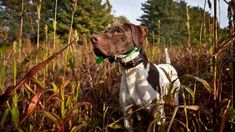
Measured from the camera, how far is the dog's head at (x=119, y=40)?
2775mm

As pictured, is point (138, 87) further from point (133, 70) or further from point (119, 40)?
point (119, 40)

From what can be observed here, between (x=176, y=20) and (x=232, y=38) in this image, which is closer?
(x=232, y=38)

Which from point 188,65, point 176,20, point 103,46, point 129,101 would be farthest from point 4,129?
point 176,20

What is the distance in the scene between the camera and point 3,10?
34094mm

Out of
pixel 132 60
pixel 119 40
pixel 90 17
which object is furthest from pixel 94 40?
pixel 90 17

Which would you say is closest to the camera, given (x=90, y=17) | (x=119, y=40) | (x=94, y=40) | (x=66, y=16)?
(x=94, y=40)

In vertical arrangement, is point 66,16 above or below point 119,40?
above

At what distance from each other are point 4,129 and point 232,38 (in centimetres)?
158

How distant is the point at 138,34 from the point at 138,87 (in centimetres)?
52

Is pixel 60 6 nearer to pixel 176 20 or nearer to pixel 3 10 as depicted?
pixel 3 10

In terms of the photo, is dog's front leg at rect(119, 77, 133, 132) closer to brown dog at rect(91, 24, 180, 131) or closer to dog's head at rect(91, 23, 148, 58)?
brown dog at rect(91, 24, 180, 131)

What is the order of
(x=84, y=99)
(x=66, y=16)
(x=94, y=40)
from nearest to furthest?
(x=94, y=40) < (x=84, y=99) < (x=66, y=16)

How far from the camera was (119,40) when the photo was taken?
298 centimetres

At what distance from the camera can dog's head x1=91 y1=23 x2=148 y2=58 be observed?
9.11ft
